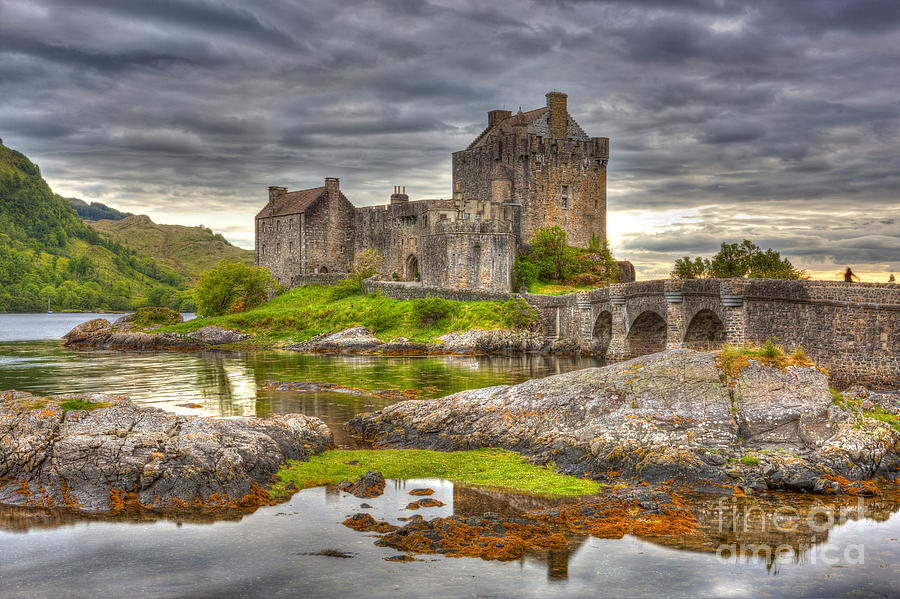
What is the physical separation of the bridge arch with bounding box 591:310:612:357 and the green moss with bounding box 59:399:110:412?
3209cm

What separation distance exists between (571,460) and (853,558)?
5.86m

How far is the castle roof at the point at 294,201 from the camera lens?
7244 centimetres

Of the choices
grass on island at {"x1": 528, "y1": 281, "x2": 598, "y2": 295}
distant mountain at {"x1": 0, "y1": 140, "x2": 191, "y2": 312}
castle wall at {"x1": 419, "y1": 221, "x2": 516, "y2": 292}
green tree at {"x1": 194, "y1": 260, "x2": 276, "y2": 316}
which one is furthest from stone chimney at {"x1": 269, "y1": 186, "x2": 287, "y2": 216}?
distant mountain at {"x1": 0, "y1": 140, "x2": 191, "y2": 312}

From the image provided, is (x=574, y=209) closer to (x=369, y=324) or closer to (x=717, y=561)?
(x=369, y=324)

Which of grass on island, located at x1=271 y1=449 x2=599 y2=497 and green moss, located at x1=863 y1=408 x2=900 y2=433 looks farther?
green moss, located at x1=863 y1=408 x2=900 y2=433

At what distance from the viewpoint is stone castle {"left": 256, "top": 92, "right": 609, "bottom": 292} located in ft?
186

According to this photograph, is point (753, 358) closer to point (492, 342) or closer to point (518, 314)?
point (492, 342)

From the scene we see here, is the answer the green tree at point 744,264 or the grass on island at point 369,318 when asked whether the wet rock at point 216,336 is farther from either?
the green tree at point 744,264

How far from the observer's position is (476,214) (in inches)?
2282

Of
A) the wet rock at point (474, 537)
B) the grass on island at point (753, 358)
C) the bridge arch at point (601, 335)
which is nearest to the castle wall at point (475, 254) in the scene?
the bridge arch at point (601, 335)

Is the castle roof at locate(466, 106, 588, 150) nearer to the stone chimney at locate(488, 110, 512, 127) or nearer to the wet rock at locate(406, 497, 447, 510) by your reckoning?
the stone chimney at locate(488, 110, 512, 127)

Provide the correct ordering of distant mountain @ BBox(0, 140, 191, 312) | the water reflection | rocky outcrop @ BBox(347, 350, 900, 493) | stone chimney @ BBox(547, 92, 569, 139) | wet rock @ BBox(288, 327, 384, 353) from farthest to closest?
distant mountain @ BBox(0, 140, 191, 312) < stone chimney @ BBox(547, 92, 569, 139) < wet rock @ BBox(288, 327, 384, 353) < the water reflection < rocky outcrop @ BBox(347, 350, 900, 493)

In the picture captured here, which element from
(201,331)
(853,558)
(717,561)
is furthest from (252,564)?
(201,331)

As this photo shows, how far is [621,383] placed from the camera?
672 inches
